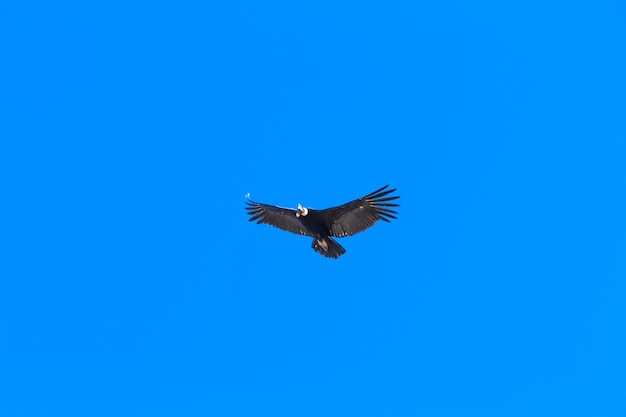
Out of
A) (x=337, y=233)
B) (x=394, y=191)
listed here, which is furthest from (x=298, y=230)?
(x=394, y=191)

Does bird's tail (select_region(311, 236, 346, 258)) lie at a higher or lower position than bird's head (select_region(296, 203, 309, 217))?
lower

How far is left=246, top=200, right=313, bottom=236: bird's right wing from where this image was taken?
2988 cm

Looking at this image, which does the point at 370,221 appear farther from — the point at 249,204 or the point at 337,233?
the point at 249,204

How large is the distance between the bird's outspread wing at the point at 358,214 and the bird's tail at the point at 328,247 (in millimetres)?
397

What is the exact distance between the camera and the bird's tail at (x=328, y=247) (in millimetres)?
28328

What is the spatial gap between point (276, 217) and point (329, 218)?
10.1ft

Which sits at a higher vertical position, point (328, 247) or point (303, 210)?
point (303, 210)

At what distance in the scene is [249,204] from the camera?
3034 centimetres

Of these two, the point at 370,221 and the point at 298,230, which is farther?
the point at 298,230

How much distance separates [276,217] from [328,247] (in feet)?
10.2

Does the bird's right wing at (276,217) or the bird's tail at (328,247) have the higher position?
the bird's right wing at (276,217)

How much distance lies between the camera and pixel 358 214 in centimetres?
2755

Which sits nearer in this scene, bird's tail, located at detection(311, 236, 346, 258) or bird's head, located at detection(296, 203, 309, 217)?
bird's tail, located at detection(311, 236, 346, 258)

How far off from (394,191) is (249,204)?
701cm
